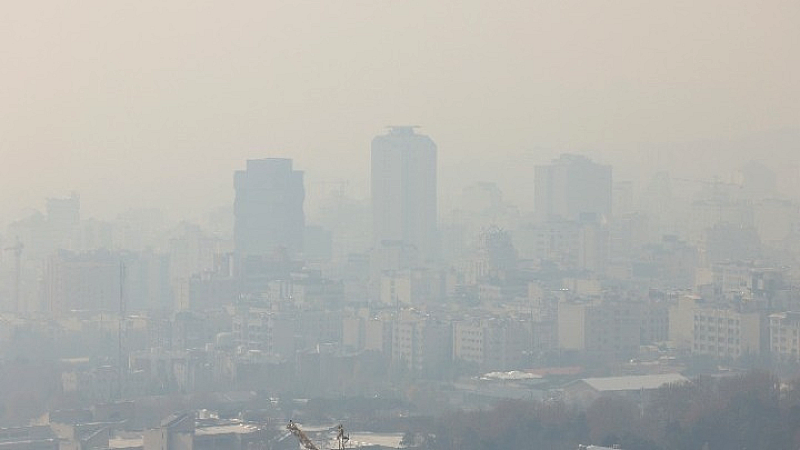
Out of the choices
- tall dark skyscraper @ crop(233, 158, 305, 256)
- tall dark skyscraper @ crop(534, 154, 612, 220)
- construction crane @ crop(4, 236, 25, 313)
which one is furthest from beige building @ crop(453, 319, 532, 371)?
tall dark skyscraper @ crop(233, 158, 305, 256)

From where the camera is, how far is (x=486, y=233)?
33.2 m

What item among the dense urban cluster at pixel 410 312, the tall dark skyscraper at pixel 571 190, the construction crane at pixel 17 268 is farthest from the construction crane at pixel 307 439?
the tall dark skyscraper at pixel 571 190

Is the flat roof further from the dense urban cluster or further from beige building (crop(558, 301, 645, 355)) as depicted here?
beige building (crop(558, 301, 645, 355))

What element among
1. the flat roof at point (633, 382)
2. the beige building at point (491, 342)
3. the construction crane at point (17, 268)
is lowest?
the flat roof at point (633, 382)

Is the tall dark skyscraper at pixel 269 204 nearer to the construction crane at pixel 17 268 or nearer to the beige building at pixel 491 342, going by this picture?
the construction crane at pixel 17 268

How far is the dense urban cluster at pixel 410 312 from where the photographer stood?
16.3 metres

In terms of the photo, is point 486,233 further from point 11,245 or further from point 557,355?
point 557,355

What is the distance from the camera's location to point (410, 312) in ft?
81.3

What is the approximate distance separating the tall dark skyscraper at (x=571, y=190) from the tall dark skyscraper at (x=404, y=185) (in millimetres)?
1650

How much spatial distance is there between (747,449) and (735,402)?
1.06 meters

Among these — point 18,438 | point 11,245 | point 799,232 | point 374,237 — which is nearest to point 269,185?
point 374,237

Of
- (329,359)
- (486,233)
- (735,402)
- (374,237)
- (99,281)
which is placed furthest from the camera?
(374,237)

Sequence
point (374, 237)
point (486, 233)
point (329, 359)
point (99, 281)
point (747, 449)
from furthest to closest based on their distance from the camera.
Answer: point (374, 237), point (486, 233), point (99, 281), point (329, 359), point (747, 449)

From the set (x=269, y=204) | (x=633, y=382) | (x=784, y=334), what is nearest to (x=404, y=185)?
(x=269, y=204)
